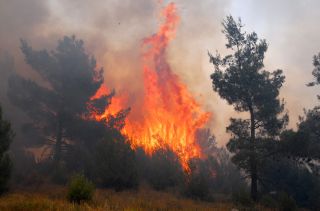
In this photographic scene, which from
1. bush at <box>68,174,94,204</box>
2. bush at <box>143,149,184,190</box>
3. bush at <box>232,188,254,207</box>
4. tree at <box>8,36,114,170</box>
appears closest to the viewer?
bush at <box>68,174,94,204</box>

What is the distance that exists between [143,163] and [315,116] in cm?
1976

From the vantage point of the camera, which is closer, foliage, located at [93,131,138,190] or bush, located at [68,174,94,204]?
bush, located at [68,174,94,204]

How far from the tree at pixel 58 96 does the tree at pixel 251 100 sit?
52.7ft

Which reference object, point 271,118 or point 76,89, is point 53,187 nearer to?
point 76,89

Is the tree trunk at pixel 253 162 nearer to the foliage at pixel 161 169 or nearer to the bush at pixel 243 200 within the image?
the bush at pixel 243 200

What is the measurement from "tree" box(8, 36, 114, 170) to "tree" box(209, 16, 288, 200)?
1607 centimetres

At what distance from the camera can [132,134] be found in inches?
1945

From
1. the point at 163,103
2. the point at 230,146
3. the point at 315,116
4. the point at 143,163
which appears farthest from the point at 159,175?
the point at 163,103

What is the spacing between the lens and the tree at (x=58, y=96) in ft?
121

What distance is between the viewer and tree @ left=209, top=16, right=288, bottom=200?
2720 centimetres

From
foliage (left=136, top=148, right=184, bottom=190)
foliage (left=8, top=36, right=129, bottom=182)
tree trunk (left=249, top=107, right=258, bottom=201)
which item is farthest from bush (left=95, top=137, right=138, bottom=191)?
tree trunk (left=249, top=107, right=258, bottom=201)

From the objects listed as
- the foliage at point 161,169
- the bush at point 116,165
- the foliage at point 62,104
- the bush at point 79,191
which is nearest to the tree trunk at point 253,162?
the foliage at point 161,169

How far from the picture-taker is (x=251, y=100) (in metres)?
28.5

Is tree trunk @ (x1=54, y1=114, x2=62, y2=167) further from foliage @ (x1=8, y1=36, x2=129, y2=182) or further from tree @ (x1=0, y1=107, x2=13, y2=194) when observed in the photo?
tree @ (x1=0, y1=107, x2=13, y2=194)
